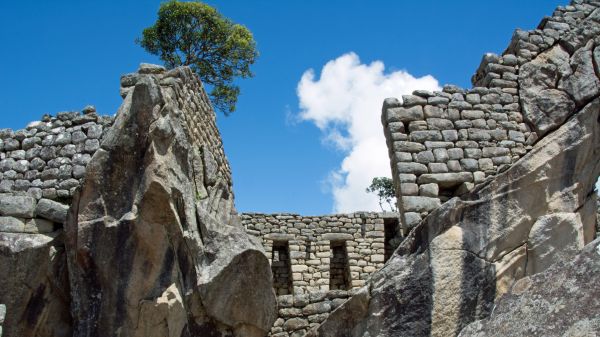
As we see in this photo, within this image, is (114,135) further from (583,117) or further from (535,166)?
(583,117)

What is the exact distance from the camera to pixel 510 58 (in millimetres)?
9133

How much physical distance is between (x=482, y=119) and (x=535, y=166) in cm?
128

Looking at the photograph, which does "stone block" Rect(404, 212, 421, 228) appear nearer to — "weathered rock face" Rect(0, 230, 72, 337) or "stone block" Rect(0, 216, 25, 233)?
"weathered rock face" Rect(0, 230, 72, 337)

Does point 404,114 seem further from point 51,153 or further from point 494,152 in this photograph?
point 51,153

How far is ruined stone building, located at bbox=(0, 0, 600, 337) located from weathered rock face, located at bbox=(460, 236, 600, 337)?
252 centimetres

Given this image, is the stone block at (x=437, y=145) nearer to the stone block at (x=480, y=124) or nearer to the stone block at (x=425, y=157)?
the stone block at (x=425, y=157)

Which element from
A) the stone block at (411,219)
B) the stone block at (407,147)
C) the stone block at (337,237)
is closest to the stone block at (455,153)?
the stone block at (407,147)

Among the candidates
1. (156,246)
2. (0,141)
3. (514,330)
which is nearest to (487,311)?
(514,330)

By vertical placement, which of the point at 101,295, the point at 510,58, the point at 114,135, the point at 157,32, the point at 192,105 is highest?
the point at 157,32

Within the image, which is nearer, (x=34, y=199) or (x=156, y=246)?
(x=156, y=246)

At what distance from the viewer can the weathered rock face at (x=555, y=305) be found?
12.0 feet

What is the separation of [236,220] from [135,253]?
186cm

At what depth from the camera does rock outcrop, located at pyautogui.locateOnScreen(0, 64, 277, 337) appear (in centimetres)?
721

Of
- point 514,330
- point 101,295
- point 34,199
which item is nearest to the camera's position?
point 514,330
